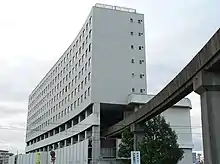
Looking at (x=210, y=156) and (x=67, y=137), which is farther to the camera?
(x=67, y=137)

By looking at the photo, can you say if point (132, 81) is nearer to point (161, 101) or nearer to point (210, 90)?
point (161, 101)

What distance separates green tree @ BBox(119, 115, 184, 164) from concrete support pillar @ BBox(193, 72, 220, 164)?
12.2 meters

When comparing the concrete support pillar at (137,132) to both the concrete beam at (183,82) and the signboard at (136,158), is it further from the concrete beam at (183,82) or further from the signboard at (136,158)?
the signboard at (136,158)


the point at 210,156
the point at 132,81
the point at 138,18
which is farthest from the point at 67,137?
the point at 210,156

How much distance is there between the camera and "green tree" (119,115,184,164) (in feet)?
105

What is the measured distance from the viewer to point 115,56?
51.2 metres

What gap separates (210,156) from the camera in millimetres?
19266

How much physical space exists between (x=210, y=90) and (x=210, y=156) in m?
3.70

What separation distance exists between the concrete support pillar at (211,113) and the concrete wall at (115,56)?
29749 millimetres

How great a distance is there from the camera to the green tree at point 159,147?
31.9m

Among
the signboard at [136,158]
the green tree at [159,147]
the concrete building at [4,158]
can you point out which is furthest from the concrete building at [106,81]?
the concrete building at [4,158]

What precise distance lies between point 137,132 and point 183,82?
14953mm

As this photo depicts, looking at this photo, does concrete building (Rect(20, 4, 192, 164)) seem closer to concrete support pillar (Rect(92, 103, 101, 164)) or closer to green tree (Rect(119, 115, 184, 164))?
concrete support pillar (Rect(92, 103, 101, 164))

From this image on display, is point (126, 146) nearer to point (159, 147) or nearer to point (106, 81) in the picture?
point (159, 147)
